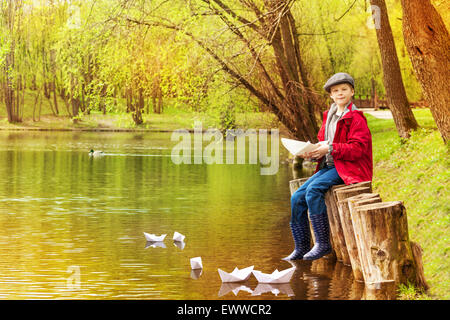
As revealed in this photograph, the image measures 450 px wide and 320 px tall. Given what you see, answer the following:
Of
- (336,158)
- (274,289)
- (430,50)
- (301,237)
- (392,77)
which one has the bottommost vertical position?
(274,289)

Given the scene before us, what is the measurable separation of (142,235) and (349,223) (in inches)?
163

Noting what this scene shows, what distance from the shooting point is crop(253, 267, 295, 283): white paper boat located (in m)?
8.18

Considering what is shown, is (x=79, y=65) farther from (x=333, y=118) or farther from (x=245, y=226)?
(x=333, y=118)

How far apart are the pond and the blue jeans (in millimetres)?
713

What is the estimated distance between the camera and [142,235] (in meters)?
11.5

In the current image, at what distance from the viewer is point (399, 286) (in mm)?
7305

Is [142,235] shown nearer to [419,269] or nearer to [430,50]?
[430,50]

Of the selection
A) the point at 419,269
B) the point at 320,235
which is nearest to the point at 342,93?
the point at 320,235

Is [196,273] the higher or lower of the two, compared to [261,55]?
lower

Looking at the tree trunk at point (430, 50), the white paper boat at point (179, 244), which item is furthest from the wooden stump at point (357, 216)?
the tree trunk at point (430, 50)

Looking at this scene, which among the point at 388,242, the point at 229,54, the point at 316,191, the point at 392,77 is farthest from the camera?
→ the point at 229,54

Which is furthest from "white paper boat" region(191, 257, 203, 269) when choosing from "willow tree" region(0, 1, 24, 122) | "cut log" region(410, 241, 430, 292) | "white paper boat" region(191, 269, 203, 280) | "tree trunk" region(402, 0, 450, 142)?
"willow tree" region(0, 1, 24, 122)

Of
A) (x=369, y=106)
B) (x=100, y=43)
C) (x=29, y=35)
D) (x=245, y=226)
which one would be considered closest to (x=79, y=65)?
(x=100, y=43)

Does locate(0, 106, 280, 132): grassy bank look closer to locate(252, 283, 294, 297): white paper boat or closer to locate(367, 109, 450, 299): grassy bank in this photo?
locate(367, 109, 450, 299): grassy bank
